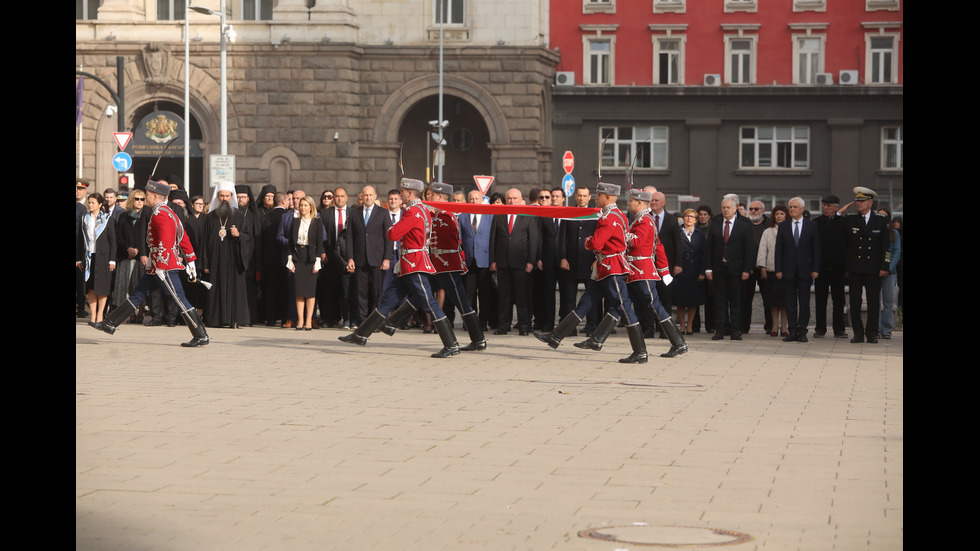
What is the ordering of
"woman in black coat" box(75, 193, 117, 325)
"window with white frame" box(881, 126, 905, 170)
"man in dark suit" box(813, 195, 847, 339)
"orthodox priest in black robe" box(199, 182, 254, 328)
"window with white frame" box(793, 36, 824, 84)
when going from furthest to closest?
1. "window with white frame" box(793, 36, 824, 84)
2. "window with white frame" box(881, 126, 905, 170)
3. "orthodox priest in black robe" box(199, 182, 254, 328)
4. "woman in black coat" box(75, 193, 117, 325)
5. "man in dark suit" box(813, 195, 847, 339)

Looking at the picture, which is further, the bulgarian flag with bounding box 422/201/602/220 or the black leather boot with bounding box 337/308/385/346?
the bulgarian flag with bounding box 422/201/602/220

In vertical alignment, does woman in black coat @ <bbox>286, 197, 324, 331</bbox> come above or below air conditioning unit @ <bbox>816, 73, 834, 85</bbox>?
below

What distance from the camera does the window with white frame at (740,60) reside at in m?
54.0

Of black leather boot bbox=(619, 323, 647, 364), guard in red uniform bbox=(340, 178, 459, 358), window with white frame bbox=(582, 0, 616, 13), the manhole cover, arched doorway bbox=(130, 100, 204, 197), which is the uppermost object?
window with white frame bbox=(582, 0, 616, 13)

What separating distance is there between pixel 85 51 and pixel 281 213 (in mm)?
28233

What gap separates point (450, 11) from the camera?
48000mm

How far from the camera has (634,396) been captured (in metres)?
12.4

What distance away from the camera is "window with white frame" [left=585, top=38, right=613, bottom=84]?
5397 centimetres

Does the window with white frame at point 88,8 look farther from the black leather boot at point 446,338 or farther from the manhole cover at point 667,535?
the manhole cover at point 667,535

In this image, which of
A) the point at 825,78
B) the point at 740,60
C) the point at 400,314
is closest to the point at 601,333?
the point at 400,314

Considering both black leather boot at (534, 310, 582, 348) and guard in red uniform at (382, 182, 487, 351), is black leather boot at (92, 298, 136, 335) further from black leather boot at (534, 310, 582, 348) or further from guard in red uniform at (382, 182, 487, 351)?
black leather boot at (534, 310, 582, 348)

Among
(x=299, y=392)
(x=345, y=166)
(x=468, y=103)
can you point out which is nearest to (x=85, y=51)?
(x=345, y=166)

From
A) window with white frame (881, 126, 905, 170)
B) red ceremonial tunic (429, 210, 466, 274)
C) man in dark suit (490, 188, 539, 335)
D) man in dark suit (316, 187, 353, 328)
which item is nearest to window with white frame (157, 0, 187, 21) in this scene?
window with white frame (881, 126, 905, 170)

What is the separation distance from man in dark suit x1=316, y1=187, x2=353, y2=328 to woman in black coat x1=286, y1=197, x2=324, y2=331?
1.14ft
